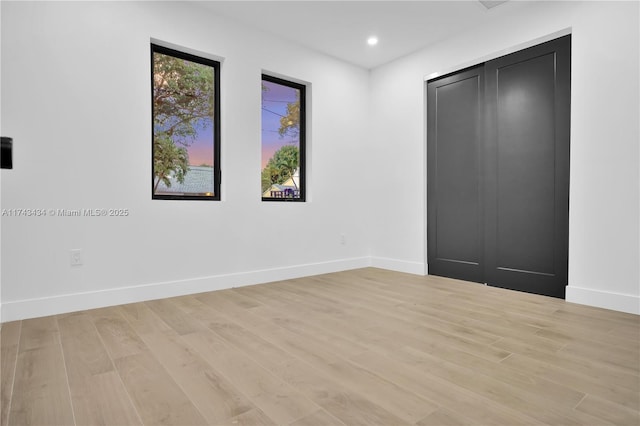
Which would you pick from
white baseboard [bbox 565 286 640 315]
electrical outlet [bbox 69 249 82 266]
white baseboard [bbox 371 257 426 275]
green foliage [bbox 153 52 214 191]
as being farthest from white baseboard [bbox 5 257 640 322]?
white baseboard [bbox 371 257 426 275]

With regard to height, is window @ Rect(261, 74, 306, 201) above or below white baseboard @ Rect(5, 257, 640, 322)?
above

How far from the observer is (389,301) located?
2.95m

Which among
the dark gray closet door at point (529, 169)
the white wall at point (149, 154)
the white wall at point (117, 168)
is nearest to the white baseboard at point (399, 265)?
the dark gray closet door at point (529, 169)

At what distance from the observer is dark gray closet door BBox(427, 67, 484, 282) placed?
3.69 m

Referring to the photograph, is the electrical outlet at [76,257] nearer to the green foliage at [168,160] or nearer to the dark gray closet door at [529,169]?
the green foliage at [168,160]

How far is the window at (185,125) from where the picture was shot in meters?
3.21

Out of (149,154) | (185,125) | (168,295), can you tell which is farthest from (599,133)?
(168,295)

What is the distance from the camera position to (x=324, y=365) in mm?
1736

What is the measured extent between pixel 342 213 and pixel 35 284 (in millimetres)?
3015

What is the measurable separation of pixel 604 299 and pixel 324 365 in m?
2.34

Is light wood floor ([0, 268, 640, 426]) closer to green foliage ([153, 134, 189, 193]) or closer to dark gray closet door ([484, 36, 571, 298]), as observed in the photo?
dark gray closet door ([484, 36, 571, 298])

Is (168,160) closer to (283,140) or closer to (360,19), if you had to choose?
(283,140)

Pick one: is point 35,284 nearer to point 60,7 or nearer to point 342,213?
point 60,7

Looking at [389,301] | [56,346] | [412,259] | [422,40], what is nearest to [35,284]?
[56,346]
